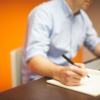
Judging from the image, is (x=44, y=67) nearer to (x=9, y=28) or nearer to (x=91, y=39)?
(x=91, y=39)

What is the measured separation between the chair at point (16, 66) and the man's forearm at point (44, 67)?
0.21 metres

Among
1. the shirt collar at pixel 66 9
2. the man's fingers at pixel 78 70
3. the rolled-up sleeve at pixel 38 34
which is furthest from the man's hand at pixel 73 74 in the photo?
the shirt collar at pixel 66 9

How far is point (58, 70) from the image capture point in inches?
29.2

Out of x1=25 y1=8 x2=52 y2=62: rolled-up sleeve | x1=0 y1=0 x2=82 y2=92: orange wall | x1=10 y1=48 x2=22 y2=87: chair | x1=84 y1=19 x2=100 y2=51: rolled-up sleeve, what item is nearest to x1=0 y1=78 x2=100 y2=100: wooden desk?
x1=25 y1=8 x2=52 y2=62: rolled-up sleeve

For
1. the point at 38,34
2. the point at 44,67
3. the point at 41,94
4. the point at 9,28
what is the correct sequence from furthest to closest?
Answer: the point at 9,28 < the point at 38,34 < the point at 44,67 < the point at 41,94

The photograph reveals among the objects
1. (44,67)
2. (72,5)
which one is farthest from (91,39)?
(44,67)

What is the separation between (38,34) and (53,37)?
0.17 metres

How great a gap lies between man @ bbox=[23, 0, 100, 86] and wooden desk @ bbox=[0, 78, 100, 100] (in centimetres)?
8

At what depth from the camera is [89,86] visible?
25.4 inches

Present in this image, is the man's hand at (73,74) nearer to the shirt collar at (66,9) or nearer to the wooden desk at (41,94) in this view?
the wooden desk at (41,94)

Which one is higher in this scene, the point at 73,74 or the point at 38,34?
the point at 38,34

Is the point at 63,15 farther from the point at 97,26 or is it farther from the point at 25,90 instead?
the point at 97,26

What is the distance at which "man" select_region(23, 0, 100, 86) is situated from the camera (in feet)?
2.88

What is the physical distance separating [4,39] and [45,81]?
1150mm
